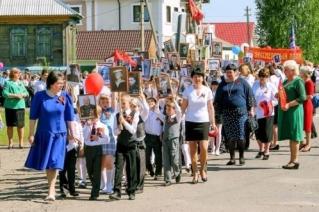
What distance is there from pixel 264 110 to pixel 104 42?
1799 inches

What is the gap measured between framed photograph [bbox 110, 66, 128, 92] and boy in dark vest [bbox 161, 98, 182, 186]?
55.3 inches

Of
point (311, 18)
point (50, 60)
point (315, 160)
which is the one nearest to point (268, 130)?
point (315, 160)

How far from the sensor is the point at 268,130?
611 inches

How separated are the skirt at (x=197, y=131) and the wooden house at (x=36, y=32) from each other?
36843mm

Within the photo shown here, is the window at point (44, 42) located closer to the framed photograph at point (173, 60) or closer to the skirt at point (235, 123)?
the framed photograph at point (173, 60)

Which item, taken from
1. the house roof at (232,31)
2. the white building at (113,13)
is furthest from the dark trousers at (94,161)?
the house roof at (232,31)

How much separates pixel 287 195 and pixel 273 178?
5.42 feet

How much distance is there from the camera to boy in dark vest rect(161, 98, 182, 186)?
12.4 metres

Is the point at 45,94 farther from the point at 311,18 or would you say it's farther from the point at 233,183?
the point at 311,18

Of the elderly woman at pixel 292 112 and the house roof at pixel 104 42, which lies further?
the house roof at pixel 104 42

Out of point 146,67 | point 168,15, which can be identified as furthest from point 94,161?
point 168,15

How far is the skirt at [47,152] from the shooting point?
418 inches

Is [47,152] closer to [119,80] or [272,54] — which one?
[119,80]

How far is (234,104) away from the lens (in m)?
14.2
